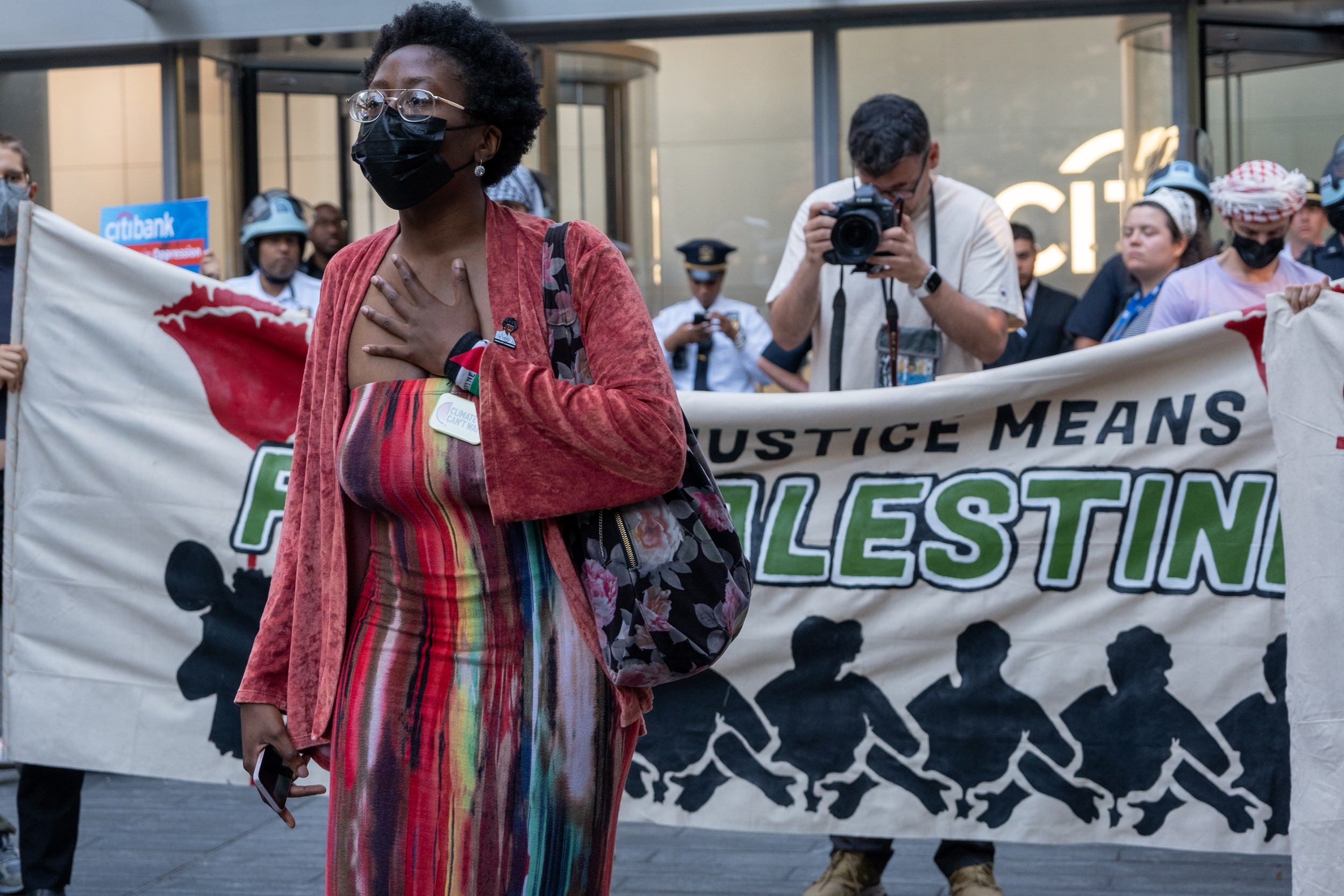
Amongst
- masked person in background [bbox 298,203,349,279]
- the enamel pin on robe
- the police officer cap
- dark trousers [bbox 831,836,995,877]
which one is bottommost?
dark trousers [bbox 831,836,995,877]


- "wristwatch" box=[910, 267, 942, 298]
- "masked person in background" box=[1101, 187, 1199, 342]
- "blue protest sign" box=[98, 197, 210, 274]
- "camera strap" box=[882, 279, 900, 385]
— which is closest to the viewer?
"wristwatch" box=[910, 267, 942, 298]

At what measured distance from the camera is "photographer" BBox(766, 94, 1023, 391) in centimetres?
400

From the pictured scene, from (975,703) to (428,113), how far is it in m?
2.26

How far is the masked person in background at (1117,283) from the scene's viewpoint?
614 centimetres

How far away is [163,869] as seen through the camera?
15.3 ft

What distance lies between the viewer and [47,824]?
412 centimetres

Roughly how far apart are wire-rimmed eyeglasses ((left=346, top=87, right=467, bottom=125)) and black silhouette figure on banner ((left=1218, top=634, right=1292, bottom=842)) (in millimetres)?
2477

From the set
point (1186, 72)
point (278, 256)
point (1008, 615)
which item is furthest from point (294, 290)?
point (1186, 72)

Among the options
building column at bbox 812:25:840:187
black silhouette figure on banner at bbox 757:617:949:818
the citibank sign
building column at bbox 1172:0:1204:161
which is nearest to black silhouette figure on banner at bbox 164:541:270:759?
black silhouette figure on banner at bbox 757:617:949:818

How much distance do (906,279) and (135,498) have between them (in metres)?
2.17

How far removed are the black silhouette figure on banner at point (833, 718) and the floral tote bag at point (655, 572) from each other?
1.79 m

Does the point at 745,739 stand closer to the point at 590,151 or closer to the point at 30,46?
the point at 590,151

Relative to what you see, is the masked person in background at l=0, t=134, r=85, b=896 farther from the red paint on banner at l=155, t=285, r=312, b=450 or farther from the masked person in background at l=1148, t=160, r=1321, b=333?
the masked person in background at l=1148, t=160, r=1321, b=333

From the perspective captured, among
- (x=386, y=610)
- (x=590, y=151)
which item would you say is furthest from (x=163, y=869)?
(x=590, y=151)
